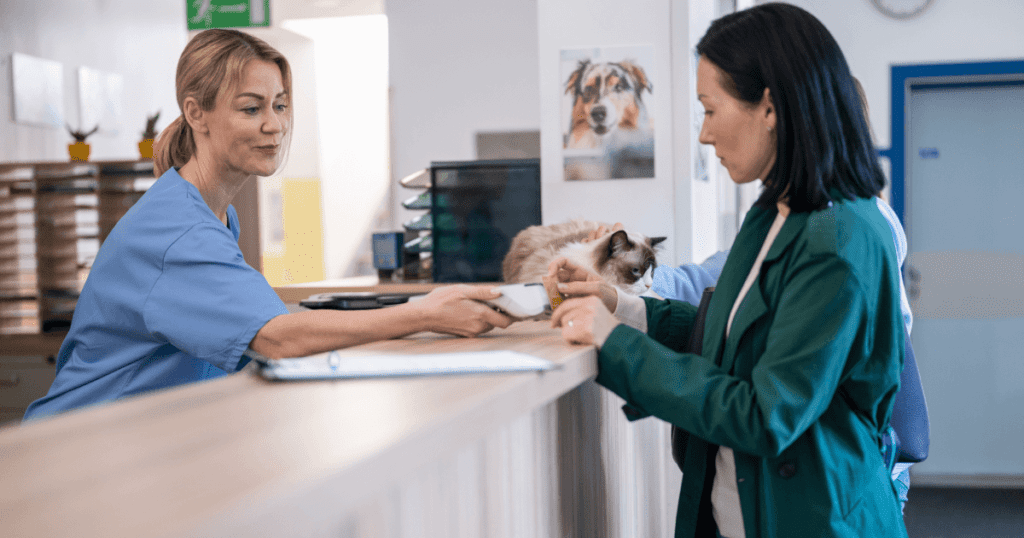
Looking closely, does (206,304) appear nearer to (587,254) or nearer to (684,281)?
(587,254)

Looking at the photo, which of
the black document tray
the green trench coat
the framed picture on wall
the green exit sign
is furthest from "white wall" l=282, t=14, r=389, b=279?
the green trench coat

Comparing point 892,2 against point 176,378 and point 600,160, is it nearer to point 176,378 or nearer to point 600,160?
point 600,160

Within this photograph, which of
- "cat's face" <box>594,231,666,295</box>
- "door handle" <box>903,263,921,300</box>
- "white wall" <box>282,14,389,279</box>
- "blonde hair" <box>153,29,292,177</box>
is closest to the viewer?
"blonde hair" <box>153,29,292,177</box>

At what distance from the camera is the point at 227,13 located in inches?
152

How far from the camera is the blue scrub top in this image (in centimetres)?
132

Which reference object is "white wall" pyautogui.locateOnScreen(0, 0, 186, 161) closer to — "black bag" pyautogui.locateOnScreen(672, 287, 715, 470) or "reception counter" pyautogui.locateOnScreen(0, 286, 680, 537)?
"reception counter" pyautogui.locateOnScreen(0, 286, 680, 537)

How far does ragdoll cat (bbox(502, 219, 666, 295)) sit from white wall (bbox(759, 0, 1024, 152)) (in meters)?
3.17

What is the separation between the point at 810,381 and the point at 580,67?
208 cm

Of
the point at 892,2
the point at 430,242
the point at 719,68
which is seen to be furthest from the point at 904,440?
the point at 892,2

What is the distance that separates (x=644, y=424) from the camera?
6.67 feet

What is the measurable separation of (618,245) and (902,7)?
149 inches

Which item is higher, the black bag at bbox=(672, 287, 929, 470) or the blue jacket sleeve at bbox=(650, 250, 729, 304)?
the blue jacket sleeve at bbox=(650, 250, 729, 304)

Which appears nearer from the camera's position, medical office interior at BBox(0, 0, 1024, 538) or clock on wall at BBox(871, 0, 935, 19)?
medical office interior at BBox(0, 0, 1024, 538)

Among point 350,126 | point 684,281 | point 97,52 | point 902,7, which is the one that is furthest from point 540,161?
point 97,52
